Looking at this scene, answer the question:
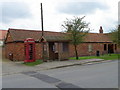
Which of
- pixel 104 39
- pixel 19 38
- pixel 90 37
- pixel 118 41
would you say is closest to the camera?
pixel 19 38

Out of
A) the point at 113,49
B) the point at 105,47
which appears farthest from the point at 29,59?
the point at 113,49

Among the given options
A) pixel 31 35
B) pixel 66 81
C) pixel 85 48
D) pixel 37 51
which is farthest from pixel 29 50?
pixel 85 48

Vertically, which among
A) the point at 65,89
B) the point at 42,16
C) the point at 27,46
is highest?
the point at 42,16

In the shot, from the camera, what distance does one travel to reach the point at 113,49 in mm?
33500

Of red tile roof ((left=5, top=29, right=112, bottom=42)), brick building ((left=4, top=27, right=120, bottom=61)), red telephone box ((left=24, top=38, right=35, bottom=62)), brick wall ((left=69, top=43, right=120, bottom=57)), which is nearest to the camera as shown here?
red telephone box ((left=24, top=38, right=35, bottom=62))

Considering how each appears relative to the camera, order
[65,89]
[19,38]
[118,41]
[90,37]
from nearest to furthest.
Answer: [65,89] < [19,38] < [118,41] < [90,37]

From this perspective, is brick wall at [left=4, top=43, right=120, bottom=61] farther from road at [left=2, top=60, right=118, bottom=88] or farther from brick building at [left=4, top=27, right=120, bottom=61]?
road at [left=2, top=60, right=118, bottom=88]

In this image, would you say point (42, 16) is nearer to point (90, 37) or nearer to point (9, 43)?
point (9, 43)

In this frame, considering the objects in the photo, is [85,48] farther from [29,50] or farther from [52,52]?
[29,50]

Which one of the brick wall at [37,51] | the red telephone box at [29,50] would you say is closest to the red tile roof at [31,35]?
the brick wall at [37,51]

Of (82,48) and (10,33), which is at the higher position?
(10,33)

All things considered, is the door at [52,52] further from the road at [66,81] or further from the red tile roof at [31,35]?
the road at [66,81]

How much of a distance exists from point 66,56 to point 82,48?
8298 mm

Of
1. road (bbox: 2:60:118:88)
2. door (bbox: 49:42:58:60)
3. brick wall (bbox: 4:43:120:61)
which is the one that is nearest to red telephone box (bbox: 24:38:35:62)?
door (bbox: 49:42:58:60)
